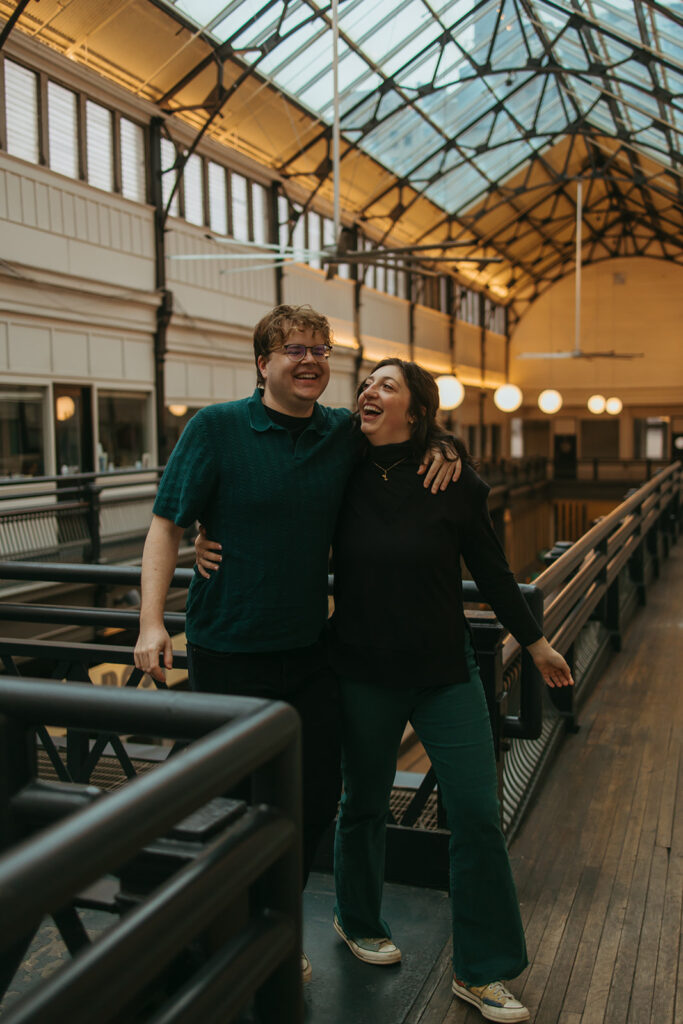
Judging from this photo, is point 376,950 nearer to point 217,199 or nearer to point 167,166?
point 167,166

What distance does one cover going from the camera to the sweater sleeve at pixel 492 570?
233 centimetres

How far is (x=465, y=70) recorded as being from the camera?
1838 centimetres

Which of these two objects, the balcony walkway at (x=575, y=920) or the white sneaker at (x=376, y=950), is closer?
the balcony walkway at (x=575, y=920)

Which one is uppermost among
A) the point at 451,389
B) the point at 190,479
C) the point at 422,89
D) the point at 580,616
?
the point at 422,89

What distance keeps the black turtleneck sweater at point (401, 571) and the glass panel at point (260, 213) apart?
16071mm

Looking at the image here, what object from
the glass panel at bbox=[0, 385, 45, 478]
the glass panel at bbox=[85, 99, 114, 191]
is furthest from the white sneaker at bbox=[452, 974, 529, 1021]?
the glass panel at bbox=[85, 99, 114, 191]

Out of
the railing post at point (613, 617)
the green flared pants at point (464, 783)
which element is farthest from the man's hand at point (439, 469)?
the railing post at point (613, 617)

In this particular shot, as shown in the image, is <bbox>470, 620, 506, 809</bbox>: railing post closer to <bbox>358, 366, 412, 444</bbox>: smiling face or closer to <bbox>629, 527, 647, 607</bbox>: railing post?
Answer: <bbox>358, 366, 412, 444</bbox>: smiling face

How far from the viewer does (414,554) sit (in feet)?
7.38

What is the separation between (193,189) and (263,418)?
14.4 meters

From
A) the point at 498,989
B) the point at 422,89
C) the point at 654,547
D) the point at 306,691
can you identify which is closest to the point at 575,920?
the point at 498,989

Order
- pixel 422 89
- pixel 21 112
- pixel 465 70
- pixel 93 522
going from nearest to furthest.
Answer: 1. pixel 93 522
2. pixel 21 112
3. pixel 422 89
4. pixel 465 70

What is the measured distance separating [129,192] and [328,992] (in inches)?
531

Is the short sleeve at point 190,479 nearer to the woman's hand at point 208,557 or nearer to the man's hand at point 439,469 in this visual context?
the woman's hand at point 208,557
